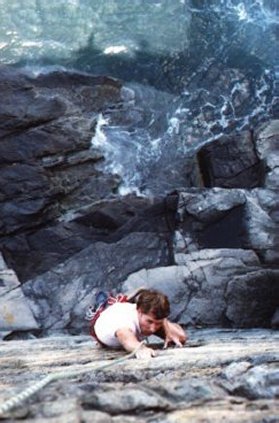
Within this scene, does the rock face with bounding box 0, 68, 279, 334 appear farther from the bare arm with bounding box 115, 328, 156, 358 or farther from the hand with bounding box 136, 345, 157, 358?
the hand with bounding box 136, 345, 157, 358

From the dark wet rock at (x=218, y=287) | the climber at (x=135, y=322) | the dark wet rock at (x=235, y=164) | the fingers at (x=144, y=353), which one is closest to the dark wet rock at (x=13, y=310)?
the dark wet rock at (x=218, y=287)

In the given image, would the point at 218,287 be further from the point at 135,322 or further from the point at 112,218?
the point at 135,322

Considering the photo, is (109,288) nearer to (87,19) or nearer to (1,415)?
(87,19)

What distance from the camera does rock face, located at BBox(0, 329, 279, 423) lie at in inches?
99.7

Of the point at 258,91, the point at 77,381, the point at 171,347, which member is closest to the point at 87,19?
the point at 258,91

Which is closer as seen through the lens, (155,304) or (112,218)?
(155,304)

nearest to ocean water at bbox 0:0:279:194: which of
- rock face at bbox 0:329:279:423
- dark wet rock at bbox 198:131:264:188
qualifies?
dark wet rock at bbox 198:131:264:188

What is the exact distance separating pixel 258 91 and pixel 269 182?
2633mm

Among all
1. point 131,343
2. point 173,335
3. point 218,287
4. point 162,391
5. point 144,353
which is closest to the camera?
point 162,391

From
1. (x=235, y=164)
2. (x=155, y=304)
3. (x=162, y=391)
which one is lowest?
(x=162, y=391)

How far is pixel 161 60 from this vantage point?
11.6 metres

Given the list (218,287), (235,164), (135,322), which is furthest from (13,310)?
(135,322)

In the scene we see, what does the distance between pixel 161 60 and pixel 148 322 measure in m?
8.26

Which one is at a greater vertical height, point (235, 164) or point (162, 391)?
point (235, 164)
